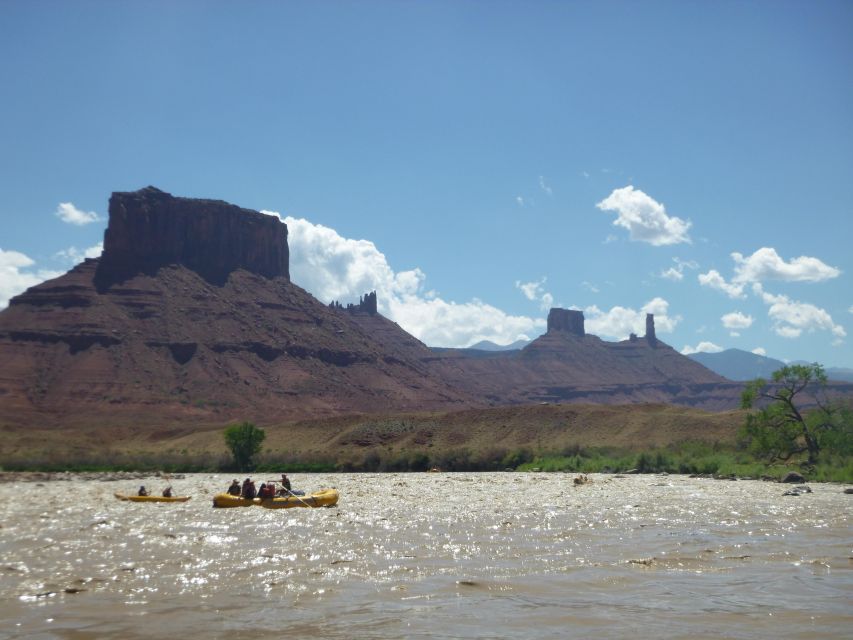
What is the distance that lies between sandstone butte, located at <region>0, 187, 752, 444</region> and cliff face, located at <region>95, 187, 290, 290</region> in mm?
245

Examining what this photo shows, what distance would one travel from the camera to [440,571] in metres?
15.6

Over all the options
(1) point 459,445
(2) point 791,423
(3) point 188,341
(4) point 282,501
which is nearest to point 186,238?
(3) point 188,341

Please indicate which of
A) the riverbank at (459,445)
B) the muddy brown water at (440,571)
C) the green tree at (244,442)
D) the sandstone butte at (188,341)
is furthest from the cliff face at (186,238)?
the muddy brown water at (440,571)

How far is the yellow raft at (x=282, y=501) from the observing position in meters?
30.0

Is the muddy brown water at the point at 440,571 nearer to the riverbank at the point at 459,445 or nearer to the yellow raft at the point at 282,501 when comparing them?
the yellow raft at the point at 282,501

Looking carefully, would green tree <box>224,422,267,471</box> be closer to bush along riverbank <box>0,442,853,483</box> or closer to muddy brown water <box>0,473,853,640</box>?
bush along riverbank <box>0,442,853,483</box>

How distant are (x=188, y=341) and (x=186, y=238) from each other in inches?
1147

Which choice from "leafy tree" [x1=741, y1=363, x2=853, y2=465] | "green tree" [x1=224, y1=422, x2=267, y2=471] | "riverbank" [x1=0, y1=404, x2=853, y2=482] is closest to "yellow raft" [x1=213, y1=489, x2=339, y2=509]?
"riverbank" [x1=0, y1=404, x2=853, y2=482]

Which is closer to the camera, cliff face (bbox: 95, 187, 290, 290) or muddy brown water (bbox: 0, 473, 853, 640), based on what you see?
muddy brown water (bbox: 0, 473, 853, 640)

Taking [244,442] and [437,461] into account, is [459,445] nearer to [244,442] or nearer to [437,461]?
[437,461]

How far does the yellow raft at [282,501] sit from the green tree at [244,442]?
32.6 metres

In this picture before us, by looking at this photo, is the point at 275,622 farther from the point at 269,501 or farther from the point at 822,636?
the point at 269,501

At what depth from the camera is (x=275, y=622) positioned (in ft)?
38.1

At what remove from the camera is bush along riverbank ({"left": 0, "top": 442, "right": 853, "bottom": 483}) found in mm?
51250
